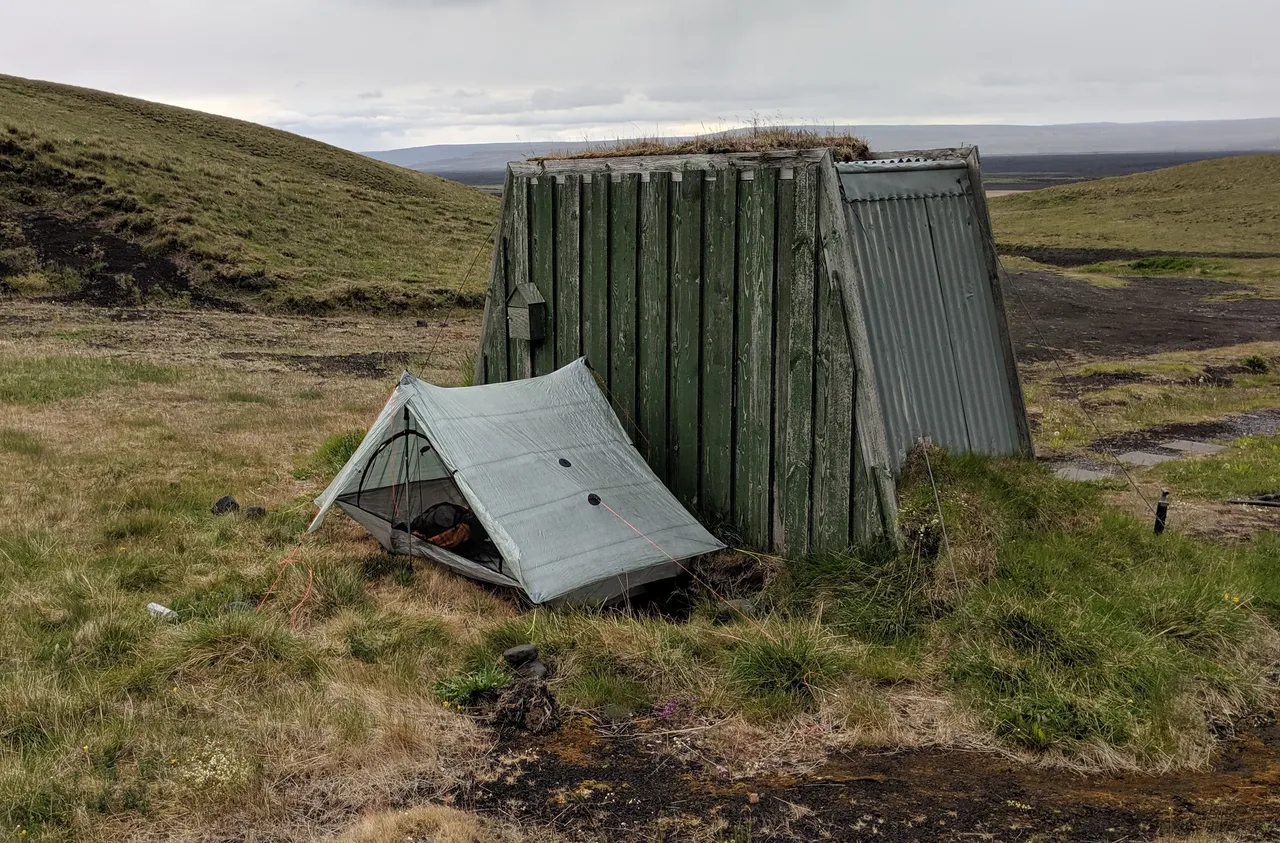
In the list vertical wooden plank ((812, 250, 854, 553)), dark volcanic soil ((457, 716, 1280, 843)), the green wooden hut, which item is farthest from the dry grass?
dark volcanic soil ((457, 716, 1280, 843))

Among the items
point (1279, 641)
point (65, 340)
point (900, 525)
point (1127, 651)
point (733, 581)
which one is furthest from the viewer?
point (65, 340)

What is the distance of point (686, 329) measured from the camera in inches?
355

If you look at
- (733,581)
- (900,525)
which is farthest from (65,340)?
(900,525)

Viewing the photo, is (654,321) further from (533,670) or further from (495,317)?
(533,670)


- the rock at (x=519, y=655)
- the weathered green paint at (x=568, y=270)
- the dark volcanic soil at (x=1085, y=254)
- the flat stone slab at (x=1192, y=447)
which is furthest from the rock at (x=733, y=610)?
the dark volcanic soil at (x=1085, y=254)

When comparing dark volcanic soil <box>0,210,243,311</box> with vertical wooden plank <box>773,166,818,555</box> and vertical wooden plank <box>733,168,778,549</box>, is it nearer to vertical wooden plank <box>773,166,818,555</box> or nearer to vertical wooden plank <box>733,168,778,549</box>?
vertical wooden plank <box>733,168,778,549</box>

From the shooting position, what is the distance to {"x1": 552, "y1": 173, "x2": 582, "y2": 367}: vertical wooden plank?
392 inches

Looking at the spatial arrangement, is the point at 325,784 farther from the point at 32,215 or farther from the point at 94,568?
the point at 32,215

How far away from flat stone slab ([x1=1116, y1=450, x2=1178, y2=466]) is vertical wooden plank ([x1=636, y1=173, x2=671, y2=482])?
635 centimetres

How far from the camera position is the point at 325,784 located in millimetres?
5160

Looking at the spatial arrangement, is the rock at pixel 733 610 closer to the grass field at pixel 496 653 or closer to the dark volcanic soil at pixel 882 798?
the grass field at pixel 496 653

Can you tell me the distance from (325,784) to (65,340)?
20138 mm

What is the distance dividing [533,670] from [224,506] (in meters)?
5.26

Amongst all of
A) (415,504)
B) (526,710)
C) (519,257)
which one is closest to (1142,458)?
(519,257)
